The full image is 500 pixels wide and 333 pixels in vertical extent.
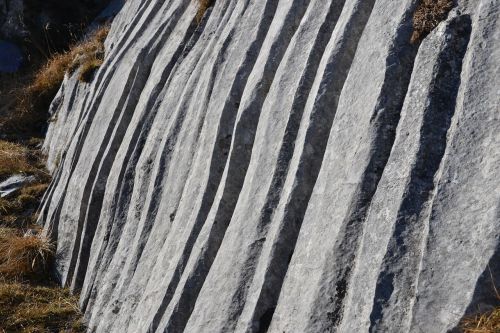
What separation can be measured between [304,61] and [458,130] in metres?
2.14

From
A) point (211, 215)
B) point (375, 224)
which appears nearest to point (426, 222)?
point (375, 224)

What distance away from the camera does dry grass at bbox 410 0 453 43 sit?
485 cm

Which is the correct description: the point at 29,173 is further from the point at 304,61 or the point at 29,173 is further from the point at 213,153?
the point at 304,61

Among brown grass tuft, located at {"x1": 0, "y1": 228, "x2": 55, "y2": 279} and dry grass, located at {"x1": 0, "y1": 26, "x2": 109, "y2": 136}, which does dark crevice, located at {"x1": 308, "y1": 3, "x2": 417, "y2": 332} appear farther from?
dry grass, located at {"x1": 0, "y1": 26, "x2": 109, "y2": 136}

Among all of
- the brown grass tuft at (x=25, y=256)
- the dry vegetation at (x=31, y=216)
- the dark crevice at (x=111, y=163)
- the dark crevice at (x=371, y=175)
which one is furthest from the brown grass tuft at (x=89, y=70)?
the dark crevice at (x=371, y=175)

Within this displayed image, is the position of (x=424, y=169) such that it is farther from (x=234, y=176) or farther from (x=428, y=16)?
(x=234, y=176)

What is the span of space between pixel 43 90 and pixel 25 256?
6.10 m

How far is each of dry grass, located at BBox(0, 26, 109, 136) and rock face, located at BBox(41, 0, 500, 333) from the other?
4979 mm

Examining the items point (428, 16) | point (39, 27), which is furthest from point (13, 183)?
point (428, 16)

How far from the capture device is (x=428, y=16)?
16.2 ft

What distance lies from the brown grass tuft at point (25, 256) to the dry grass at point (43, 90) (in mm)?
4715

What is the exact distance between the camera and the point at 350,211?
4.58m

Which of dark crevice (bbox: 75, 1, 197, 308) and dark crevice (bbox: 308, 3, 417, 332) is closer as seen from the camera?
dark crevice (bbox: 308, 3, 417, 332)

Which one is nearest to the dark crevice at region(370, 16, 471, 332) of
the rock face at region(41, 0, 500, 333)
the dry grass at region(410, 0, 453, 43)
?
the rock face at region(41, 0, 500, 333)
